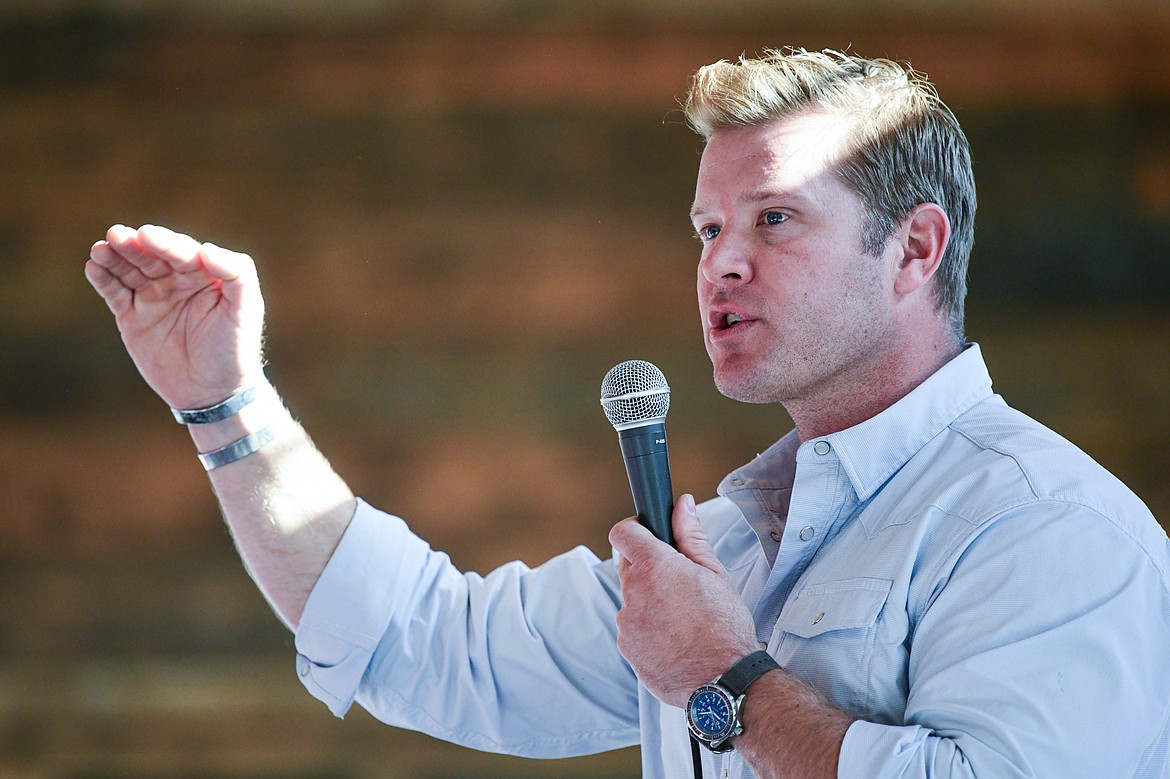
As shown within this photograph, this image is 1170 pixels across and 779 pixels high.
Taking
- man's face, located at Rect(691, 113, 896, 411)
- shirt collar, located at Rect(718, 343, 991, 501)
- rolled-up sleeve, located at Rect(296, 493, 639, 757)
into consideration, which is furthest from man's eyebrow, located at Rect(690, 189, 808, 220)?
rolled-up sleeve, located at Rect(296, 493, 639, 757)

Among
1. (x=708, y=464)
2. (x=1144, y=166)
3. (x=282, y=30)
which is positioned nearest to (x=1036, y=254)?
(x=1144, y=166)

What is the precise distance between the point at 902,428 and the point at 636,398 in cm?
36

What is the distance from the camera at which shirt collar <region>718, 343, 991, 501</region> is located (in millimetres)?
1365

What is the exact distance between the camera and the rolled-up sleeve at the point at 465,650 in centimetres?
164

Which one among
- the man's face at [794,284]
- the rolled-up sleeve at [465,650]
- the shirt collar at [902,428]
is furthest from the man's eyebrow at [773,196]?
the rolled-up sleeve at [465,650]

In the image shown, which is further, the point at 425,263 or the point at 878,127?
the point at 425,263

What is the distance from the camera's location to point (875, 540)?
1269mm

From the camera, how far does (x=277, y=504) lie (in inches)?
64.1

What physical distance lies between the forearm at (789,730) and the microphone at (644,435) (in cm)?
26

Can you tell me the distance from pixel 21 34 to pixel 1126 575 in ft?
13.4

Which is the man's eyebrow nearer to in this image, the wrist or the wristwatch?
the wristwatch

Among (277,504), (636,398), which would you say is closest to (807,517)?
(636,398)

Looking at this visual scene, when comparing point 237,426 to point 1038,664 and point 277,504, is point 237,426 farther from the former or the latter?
point 1038,664

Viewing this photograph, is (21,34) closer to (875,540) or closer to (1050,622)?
(875,540)
